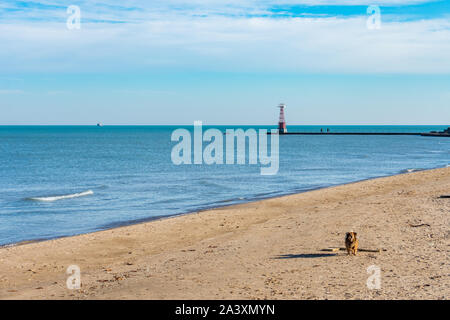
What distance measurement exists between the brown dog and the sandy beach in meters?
0.20

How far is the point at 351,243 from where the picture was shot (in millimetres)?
12578

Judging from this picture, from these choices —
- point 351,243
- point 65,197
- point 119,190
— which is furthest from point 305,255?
point 119,190

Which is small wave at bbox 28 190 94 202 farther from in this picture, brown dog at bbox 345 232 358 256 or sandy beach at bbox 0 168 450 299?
brown dog at bbox 345 232 358 256

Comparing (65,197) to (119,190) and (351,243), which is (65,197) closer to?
(119,190)

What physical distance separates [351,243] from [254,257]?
2579mm

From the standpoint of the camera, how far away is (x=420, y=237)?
567 inches

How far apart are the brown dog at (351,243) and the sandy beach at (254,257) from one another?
7.8 inches

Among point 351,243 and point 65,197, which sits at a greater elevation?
point 351,243

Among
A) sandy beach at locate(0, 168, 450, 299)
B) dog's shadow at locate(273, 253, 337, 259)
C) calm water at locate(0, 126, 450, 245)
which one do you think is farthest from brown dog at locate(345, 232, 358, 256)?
calm water at locate(0, 126, 450, 245)

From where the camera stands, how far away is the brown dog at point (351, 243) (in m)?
12.5

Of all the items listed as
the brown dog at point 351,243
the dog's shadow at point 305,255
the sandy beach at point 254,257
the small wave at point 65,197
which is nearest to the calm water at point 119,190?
the small wave at point 65,197

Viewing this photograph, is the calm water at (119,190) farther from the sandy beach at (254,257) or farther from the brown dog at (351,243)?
the brown dog at (351,243)
